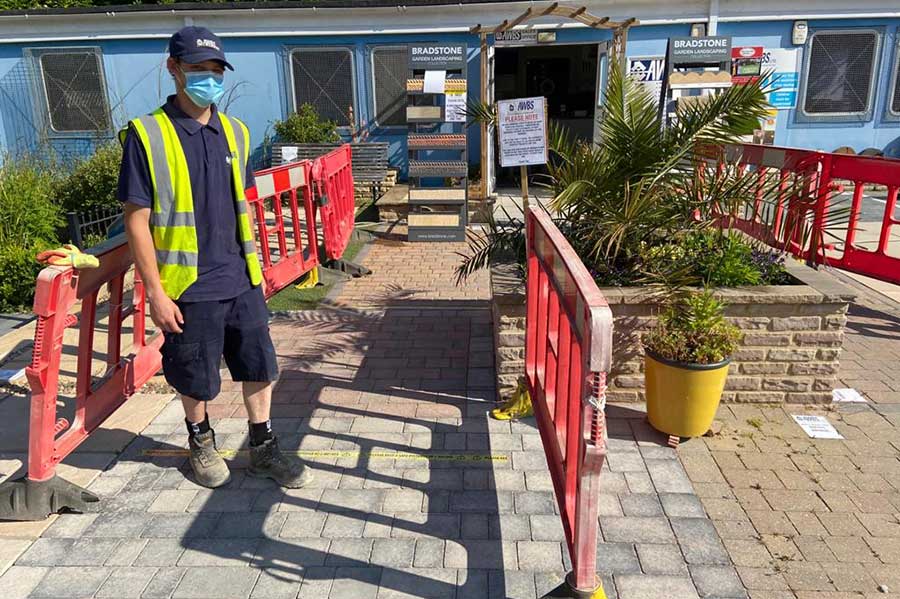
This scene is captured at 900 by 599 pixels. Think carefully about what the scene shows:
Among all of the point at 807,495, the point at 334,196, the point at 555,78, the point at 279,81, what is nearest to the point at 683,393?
the point at 807,495

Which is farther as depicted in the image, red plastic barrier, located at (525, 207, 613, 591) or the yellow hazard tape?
the yellow hazard tape

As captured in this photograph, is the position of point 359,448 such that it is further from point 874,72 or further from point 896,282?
point 874,72

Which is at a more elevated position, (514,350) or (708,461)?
(514,350)

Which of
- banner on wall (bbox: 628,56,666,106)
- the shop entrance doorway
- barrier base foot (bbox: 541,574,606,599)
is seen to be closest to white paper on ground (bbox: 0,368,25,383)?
barrier base foot (bbox: 541,574,606,599)

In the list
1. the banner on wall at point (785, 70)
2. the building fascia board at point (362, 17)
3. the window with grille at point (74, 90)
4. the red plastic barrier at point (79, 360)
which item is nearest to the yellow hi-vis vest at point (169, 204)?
the red plastic barrier at point (79, 360)

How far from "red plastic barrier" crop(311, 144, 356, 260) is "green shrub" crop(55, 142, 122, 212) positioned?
123 inches

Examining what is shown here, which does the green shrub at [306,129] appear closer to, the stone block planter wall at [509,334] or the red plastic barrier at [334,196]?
the red plastic barrier at [334,196]

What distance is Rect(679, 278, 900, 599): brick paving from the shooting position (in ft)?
8.71

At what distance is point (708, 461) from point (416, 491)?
5.12 feet

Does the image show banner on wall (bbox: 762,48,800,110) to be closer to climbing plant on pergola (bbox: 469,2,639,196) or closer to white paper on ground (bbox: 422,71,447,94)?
climbing plant on pergola (bbox: 469,2,639,196)

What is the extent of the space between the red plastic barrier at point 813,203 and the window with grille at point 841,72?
20.7 ft

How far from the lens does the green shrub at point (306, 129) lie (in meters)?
11.9

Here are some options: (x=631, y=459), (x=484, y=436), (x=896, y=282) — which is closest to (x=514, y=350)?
(x=484, y=436)

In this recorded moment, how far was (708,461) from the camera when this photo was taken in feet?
11.4
